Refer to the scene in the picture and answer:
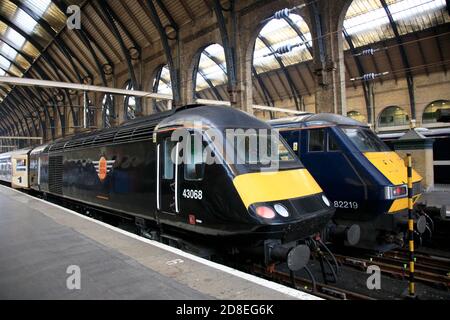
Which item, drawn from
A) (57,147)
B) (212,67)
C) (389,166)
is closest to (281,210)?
(389,166)

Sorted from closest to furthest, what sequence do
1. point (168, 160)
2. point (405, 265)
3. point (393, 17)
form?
point (168, 160), point (405, 265), point (393, 17)

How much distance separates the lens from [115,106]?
30516mm

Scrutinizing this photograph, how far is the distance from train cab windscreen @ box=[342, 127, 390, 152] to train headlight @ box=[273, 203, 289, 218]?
3.28 m

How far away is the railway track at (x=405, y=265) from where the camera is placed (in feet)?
19.7

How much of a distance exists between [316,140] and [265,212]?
3683mm

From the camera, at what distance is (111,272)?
412cm

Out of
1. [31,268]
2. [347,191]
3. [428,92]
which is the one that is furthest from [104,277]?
[428,92]

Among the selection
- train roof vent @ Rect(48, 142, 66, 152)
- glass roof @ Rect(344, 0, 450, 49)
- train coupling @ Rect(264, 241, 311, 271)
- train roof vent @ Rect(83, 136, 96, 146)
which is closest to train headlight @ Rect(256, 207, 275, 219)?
train coupling @ Rect(264, 241, 311, 271)

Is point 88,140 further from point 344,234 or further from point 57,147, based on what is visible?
point 344,234

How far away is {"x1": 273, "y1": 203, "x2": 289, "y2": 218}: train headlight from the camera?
4.49 m

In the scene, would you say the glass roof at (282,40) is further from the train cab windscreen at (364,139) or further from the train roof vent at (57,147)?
the train cab windscreen at (364,139)

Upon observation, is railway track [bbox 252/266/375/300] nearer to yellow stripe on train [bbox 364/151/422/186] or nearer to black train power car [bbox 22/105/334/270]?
black train power car [bbox 22/105/334/270]

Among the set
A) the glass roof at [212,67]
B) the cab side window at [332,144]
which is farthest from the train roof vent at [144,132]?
the glass roof at [212,67]
